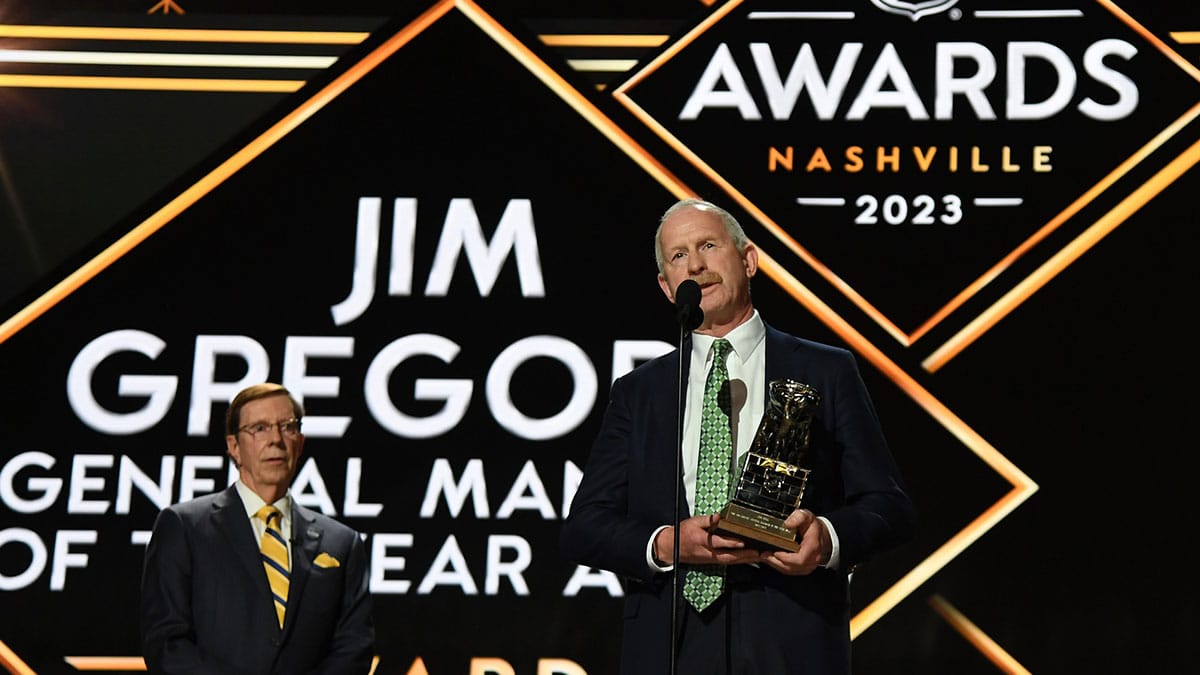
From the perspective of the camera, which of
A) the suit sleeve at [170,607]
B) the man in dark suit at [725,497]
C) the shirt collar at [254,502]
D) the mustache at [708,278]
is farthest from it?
the shirt collar at [254,502]

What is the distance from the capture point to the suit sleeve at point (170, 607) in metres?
3.43

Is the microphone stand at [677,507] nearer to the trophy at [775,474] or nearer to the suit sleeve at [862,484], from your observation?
the trophy at [775,474]

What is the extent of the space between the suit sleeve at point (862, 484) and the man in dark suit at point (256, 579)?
1496 millimetres

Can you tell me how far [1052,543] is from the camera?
178 inches

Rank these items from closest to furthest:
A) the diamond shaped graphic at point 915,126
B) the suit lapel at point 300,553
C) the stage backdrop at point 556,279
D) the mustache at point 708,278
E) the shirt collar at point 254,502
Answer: the mustache at point 708,278
the suit lapel at point 300,553
the shirt collar at point 254,502
the stage backdrop at point 556,279
the diamond shaped graphic at point 915,126

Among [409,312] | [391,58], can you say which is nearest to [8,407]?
[409,312]

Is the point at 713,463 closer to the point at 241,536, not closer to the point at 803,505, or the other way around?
the point at 803,505

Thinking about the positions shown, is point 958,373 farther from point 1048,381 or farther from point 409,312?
point 409,312

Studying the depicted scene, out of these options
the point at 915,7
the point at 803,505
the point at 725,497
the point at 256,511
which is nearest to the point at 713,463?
the point at 725,497

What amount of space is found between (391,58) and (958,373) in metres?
2.14

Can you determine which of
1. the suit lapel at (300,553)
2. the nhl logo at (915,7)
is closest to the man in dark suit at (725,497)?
the suit lapel at (300,553)

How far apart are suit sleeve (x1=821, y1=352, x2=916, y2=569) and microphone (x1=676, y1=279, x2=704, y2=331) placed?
29 centimetres

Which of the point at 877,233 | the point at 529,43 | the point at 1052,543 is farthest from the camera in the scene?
the point at 529,43

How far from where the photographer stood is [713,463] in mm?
2570
